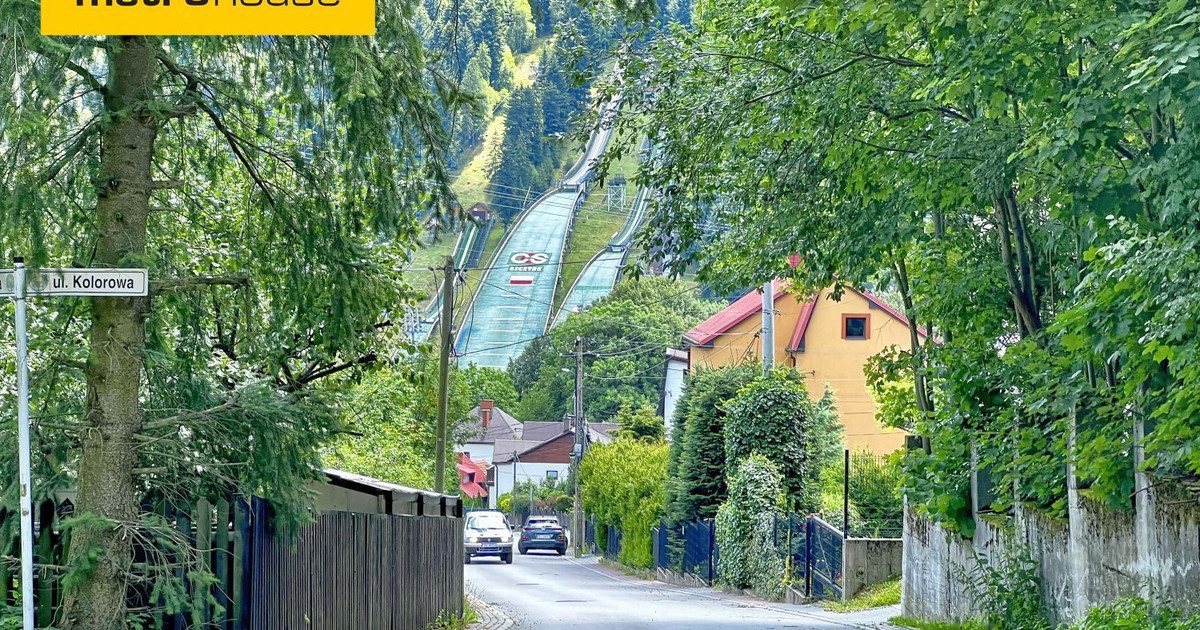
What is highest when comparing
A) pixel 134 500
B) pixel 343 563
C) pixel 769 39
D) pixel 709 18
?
pixel 709 18

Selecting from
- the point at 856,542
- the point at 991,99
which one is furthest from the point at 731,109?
the point at 856,542

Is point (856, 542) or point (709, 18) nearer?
point (709, 18)

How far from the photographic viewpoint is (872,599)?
2386 centimetres

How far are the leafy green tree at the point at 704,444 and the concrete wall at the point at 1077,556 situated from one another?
41.2ft

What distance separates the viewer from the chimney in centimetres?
12550

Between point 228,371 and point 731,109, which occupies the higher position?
point 731,109

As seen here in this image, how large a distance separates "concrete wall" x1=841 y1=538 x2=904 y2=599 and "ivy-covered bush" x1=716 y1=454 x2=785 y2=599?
2567 millimetres

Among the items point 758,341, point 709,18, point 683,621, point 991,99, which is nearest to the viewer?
point 991,99

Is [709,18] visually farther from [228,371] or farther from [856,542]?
[856,542]

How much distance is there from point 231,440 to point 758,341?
51527mm

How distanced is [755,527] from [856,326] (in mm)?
29764

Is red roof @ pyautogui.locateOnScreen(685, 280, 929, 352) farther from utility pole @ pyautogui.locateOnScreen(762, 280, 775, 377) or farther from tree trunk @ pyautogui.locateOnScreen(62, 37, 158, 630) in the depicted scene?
tree trunk @ pyautogui.locateOnScreen(62, 37, 158, 630)

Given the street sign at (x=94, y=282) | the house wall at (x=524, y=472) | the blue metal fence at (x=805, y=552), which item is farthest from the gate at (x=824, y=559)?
the house wall at (x=524, y=472)

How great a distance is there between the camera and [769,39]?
514 inches
